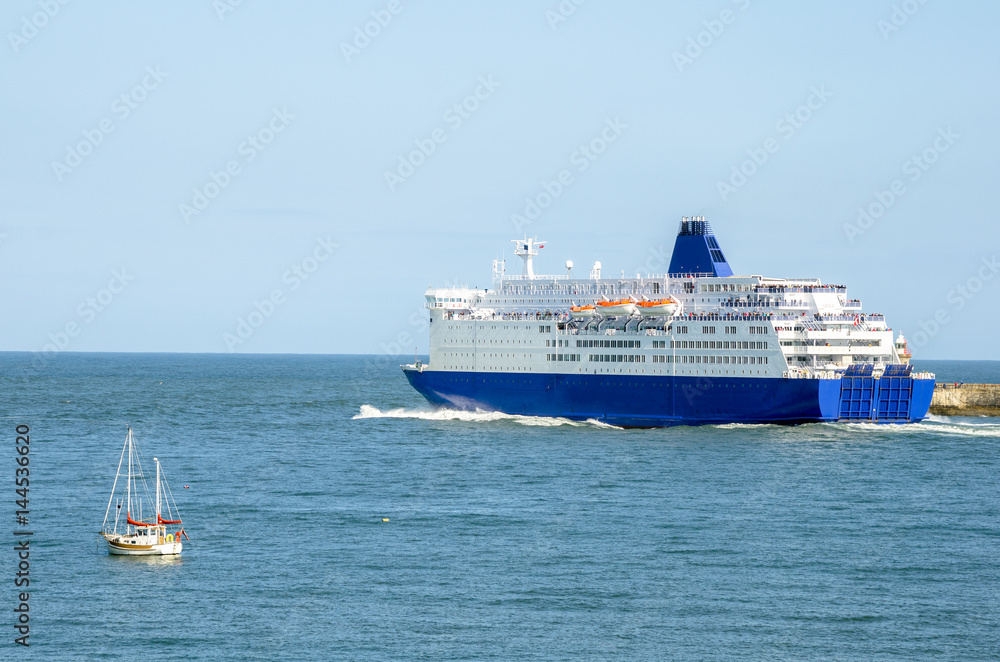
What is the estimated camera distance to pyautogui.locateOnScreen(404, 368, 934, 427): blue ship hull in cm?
5806

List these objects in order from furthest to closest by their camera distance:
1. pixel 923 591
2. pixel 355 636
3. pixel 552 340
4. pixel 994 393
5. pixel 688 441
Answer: pixel 994 393
pixel 552 340
pixel 688 441
pixel 923 591
pixel 355 636

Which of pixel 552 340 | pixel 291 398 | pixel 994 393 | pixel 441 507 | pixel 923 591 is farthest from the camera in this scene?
pixel 291 398

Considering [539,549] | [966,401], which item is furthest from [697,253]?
[539,549]

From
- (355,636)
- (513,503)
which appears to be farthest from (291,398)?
(355,636)

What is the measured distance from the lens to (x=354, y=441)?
200 feet

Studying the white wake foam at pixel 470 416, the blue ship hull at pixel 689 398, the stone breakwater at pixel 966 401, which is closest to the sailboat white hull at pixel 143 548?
the white wake foam at pixel 470 416

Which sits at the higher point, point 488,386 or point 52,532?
point 488,386

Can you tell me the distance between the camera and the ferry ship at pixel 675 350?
58.6 m

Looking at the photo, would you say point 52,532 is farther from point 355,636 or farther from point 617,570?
point 617,570

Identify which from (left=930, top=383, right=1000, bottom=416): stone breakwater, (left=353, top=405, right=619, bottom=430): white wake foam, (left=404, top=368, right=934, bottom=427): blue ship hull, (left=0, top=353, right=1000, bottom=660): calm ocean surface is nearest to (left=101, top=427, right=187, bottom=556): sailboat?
(left=0, top=353, right=1000, bottom=660): calm ocean surface

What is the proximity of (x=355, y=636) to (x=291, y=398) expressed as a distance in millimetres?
74737

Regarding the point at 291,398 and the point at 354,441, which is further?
the point at 291,398

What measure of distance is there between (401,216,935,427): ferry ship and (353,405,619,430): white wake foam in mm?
431

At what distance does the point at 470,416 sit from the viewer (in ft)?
226
